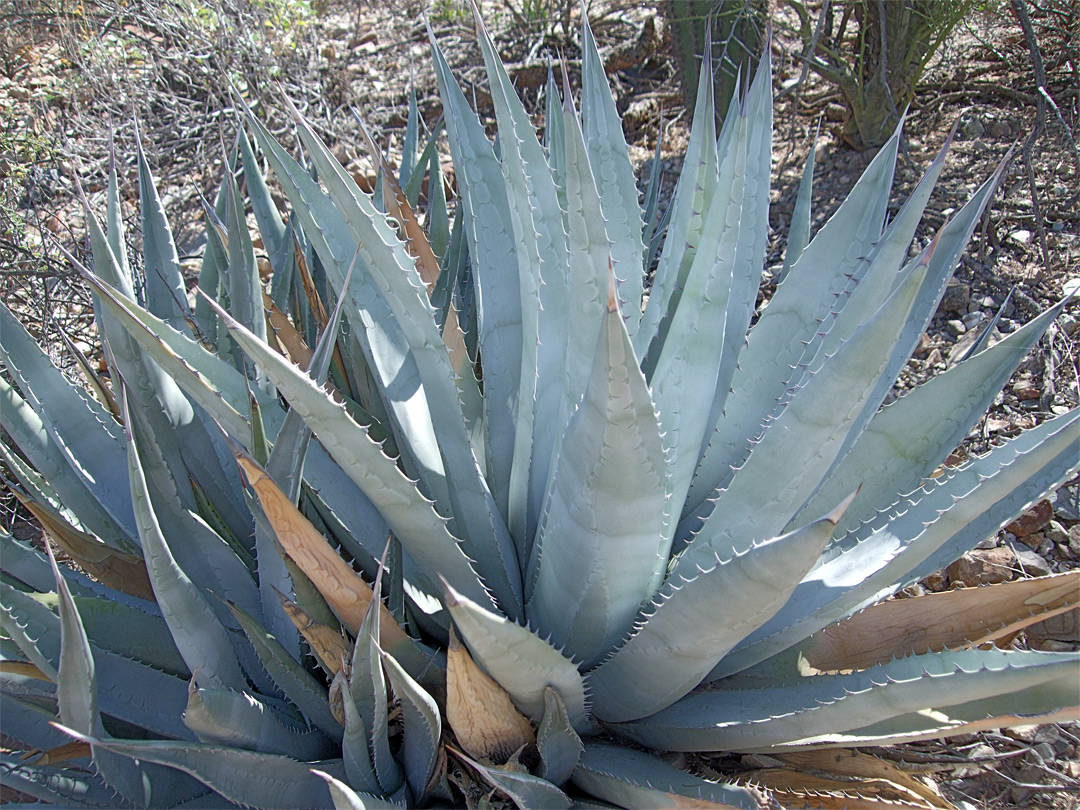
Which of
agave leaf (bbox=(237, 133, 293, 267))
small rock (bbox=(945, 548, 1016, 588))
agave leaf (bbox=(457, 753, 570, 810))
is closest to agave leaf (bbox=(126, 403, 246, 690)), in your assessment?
agave leaf (bbox=(457, 753, 570, 810))

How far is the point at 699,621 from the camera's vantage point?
0.97 meters

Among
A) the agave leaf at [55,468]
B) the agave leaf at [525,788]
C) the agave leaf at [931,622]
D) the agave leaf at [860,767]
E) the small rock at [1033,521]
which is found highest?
the agave leaf at [55,468]

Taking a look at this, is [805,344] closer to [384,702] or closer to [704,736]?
[704,736]

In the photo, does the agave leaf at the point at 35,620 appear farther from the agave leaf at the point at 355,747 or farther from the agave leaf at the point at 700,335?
the agave leaf at the point at 700,335

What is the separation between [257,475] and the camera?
97 centimetres

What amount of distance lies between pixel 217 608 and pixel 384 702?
39 centimetres

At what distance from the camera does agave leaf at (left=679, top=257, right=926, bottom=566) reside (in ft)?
3.03

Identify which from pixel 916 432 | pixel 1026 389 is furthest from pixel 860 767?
pixel 1026 389

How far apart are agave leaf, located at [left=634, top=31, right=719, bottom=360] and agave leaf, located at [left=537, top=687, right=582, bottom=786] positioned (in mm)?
581

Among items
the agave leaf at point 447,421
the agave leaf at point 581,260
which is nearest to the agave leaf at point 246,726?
the agave leaf at point 447,421

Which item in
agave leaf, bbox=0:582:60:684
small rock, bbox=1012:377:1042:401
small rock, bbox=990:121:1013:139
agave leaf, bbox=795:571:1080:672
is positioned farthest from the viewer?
small rock, bbox=990:121:1013:139

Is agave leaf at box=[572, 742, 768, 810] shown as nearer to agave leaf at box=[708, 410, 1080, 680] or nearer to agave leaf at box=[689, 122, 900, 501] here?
agave leaf at box=[708, 410, 1080, 680]

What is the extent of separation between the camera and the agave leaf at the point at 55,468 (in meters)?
1.34

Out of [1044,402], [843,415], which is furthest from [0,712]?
[1044,402]
